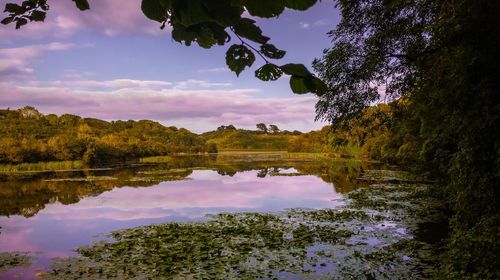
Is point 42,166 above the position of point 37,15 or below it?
below

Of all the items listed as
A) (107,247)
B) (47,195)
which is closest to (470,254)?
(107,247)

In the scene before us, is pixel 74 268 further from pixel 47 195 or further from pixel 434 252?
pixel 47 195

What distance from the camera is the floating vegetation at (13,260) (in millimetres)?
13411

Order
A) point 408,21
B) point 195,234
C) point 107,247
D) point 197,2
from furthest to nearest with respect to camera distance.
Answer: point 195,234 < point 107,247 < point 408,21 < point 197,2

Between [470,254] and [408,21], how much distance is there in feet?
23.5

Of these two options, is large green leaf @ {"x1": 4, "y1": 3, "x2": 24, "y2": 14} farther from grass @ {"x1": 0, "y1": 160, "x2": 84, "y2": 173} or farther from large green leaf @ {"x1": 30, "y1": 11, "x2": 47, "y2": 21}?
grass @ {"x1": 0, "y1": 160, "x2": 84, "y2": 173}

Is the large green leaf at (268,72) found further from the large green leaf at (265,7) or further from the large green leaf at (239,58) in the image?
the large green leaf at (265,7)

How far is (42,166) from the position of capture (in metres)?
69.3

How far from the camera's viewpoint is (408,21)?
11688 mm

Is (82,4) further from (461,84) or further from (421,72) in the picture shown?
(421,72)

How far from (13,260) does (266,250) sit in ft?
31.6

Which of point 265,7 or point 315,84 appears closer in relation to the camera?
point 265,7

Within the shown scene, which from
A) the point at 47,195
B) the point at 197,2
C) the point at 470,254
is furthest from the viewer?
the point at 47,195

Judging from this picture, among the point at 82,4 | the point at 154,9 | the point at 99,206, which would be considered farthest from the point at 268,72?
the point at 99,206
